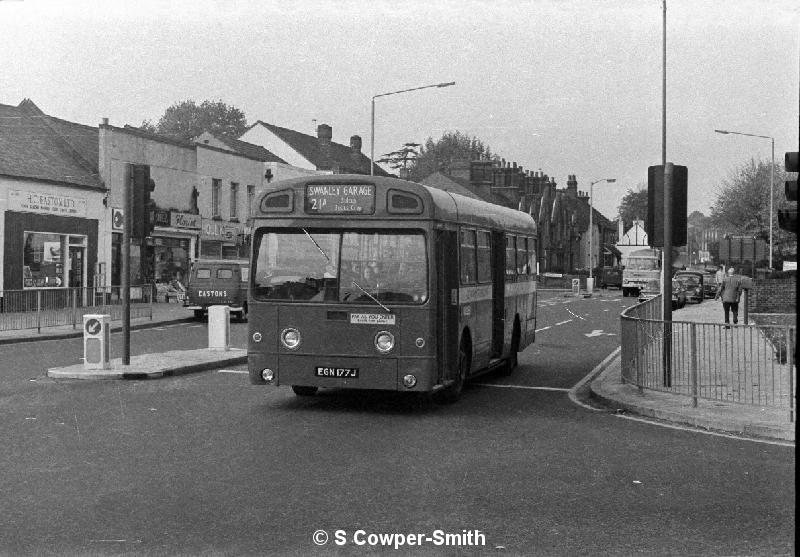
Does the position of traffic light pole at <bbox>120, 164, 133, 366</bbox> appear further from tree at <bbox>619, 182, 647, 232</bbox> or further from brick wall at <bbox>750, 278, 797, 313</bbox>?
tree at <bbox>619, 182, 647, 232</bbox>

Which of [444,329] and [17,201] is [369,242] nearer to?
[444,329]

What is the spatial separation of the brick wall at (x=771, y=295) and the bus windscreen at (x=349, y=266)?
28031 mm

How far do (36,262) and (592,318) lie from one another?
64.1 feet

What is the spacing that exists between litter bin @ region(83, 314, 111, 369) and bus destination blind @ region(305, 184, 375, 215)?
5659 mm

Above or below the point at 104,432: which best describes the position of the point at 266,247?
above

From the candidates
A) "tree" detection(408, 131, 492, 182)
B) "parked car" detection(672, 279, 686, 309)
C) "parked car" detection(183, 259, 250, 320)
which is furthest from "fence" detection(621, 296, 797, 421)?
"tree" detection(408, 131, 492, 182)

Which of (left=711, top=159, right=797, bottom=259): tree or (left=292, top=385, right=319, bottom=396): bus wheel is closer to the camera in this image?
(left=292, top=385, right=319, bottom=396): bus wheel

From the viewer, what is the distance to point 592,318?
3738cm

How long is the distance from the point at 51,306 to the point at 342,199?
16201 millimetres

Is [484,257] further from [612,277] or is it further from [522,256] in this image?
[612,277]

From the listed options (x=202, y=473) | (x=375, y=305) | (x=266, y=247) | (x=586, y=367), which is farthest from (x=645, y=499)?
(x=586, y=367)

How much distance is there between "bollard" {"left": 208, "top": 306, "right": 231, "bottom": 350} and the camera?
19.9m

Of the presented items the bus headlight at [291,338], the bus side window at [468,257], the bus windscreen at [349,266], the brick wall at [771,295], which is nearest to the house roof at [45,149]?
the bus side window at [468,257]

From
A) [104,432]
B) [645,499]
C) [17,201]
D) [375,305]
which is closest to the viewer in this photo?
[645,499]
